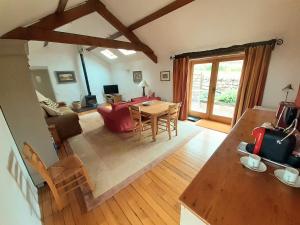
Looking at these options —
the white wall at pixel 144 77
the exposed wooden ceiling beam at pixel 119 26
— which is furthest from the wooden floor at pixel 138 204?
the exposed wooden ceiling beam at pixel 119 26

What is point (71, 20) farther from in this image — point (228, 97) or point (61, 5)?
point (228, 97)

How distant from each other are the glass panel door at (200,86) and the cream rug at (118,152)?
95 centimetres

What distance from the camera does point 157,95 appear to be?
5359mm

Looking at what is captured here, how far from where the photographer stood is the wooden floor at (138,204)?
1.48 m

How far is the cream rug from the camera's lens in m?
2.06

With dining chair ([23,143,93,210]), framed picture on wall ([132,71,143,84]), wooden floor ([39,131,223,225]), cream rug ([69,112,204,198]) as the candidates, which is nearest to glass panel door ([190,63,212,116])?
cream rug ([69,112,204,198])

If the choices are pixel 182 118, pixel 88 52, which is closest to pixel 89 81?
pixel 88 52

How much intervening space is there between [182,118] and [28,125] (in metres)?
3.76

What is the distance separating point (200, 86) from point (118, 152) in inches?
125

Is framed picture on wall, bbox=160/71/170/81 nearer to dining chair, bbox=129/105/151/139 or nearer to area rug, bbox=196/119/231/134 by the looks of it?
area rug, bbox=196/119/231/134

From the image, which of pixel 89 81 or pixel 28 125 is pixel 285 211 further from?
pixel 89 81

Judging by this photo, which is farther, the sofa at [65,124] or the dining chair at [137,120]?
the sofa at [65,124]

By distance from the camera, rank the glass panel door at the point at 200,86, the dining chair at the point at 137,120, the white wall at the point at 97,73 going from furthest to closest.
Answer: the white wall at the point at 97,73 → the glass panel door at the point at 200,86 → the dining chair at the point at 137,120

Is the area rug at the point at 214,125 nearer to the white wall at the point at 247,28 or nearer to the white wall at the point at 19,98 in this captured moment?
the white wall at the point at 247,28
